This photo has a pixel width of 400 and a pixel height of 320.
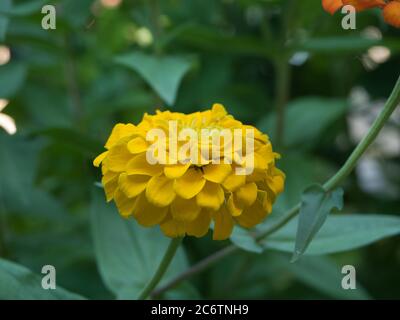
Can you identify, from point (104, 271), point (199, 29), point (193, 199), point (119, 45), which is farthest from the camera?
point (119, 45)

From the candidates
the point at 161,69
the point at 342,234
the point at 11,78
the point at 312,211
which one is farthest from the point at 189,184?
the point at 11,78

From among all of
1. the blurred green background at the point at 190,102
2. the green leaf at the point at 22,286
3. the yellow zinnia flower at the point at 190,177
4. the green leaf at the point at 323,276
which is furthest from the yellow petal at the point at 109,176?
the green leaf at the point at 323,276

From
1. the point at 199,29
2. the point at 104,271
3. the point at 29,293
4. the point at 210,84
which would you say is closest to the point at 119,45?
the point at 210,84

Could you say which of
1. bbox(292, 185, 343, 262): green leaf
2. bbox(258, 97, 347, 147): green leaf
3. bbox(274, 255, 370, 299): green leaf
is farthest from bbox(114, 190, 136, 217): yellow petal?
bbox(258, 97, 347, 147): green leaf

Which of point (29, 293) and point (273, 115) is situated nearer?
point (29, 293)

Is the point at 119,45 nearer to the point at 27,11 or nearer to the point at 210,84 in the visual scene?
the point at 210,84

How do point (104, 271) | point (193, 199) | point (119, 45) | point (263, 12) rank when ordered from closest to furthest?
point (193, 199) < point (104, 271) < point (263, 12) < point (119, 45)

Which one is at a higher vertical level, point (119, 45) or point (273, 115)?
point (119, 45)

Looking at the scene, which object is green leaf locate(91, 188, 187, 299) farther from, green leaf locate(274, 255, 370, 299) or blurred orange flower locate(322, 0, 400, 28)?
blurred orange flower locate(322, 0, 400, 28)

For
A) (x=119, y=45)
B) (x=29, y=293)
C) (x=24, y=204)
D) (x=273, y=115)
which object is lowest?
(x=29, y=293)
